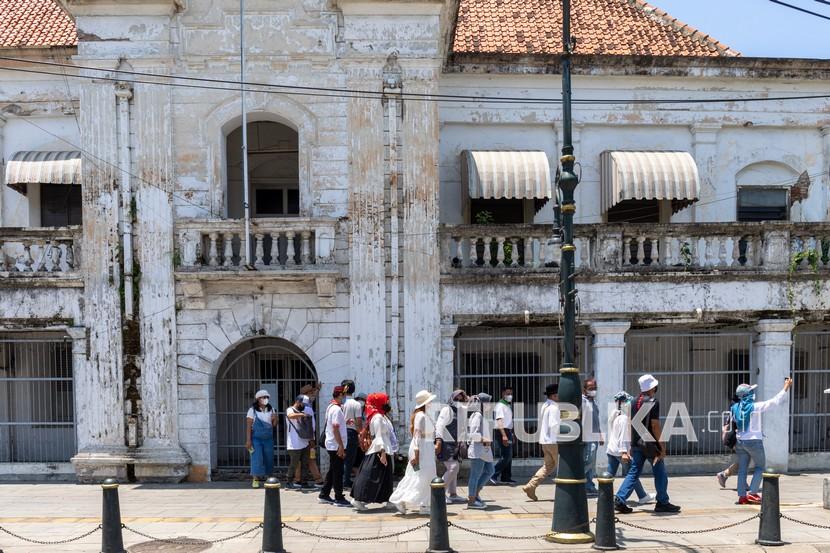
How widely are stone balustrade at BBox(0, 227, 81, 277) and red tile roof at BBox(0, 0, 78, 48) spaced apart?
407 centimetres

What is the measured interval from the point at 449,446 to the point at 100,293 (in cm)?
671

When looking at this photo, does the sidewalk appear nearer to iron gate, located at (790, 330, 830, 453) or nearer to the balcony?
iron gate, located at (790, 330, 830, 453)

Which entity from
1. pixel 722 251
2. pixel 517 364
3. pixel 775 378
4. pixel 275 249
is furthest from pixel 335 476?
pixel 775 378

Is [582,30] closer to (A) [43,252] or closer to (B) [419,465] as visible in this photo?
(B) [419,465]

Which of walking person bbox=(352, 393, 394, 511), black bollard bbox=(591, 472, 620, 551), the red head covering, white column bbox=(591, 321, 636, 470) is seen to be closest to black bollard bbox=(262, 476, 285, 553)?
walking person bbox=(352, 393, 394, 511)

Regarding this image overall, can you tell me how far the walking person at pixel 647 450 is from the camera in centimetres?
1089

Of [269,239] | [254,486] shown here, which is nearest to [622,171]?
[269,239]

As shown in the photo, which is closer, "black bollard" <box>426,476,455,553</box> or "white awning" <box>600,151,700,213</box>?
"black bollard" <box>426,476,455,553</box>

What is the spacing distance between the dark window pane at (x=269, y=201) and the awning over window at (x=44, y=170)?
3547mm

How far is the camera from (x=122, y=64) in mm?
14086

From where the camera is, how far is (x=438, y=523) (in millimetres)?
8969

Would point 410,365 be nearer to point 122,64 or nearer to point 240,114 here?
point 240,114

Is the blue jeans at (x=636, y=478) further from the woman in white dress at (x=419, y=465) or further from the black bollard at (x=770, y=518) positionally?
the woman in white dress at (x=419, y=465)

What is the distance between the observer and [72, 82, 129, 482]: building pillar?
45.8 ft
